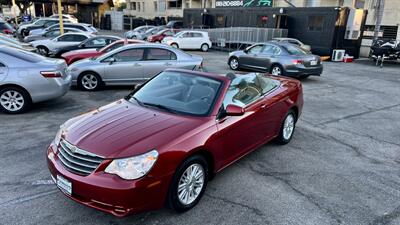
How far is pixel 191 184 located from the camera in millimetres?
3689

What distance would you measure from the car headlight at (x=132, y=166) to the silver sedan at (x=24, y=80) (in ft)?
15.9

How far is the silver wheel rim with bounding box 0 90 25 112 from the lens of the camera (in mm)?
6941

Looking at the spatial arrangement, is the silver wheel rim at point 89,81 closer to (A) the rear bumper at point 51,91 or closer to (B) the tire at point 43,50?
(A) the rear bumper at point 51,91

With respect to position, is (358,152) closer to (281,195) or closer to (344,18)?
(281,195)

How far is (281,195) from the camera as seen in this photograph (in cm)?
419

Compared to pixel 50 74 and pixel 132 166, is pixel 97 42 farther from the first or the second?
pixel 132 166

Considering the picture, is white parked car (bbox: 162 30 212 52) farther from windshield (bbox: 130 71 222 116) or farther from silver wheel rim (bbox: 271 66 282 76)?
windshield (bbox: 130 71 222 116)

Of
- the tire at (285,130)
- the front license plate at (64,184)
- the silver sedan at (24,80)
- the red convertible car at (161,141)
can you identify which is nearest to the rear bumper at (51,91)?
the silver sedan at (24,80)

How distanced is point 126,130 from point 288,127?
11.2ft

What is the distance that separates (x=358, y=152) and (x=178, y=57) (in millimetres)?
6040

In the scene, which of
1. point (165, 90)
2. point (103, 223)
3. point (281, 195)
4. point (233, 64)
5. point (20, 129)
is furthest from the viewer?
point (233, 64)

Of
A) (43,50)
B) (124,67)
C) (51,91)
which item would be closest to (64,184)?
(51,91)

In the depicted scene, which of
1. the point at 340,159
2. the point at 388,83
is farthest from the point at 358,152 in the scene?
the point at 388,83

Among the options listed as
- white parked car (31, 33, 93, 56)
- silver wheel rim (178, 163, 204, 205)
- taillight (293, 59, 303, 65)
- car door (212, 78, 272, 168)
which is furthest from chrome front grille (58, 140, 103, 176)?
white parked car (31, 33, 93, 56)
